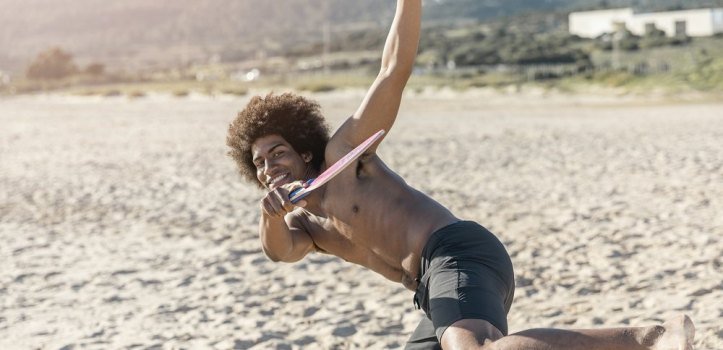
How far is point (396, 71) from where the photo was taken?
337 cm

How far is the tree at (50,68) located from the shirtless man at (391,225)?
68139mm

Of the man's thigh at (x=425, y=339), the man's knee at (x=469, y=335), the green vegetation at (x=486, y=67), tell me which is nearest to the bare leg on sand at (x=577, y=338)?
the man's knee at (x=469, y=335)

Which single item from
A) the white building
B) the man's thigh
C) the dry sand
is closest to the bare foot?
the man's thigh

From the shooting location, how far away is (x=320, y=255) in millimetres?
7277

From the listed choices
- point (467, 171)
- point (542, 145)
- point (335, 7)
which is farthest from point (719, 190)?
point (335, 7)

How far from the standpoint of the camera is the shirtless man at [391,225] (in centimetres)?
293

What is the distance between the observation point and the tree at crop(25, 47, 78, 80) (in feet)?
228

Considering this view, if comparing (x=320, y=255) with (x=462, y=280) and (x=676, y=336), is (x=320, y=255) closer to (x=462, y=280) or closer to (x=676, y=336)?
(x=462, y=280)

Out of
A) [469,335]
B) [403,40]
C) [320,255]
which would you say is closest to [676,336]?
[469,335]

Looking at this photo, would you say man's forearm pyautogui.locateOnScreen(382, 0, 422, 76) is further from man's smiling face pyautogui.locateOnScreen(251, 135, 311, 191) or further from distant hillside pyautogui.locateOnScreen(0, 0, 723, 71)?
distant hillside pyautogui.locateOnScreen(0, 0, 723, 71)

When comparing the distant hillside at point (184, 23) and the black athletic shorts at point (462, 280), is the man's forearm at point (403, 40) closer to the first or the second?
the black athletic shorts at point (462, 280)

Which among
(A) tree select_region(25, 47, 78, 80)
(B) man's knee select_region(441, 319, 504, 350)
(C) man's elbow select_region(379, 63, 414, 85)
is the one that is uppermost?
(A) tree select_region(25, 47, 78, 80)

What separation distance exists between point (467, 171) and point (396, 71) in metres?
8.67

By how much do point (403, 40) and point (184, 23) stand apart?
137236mm
